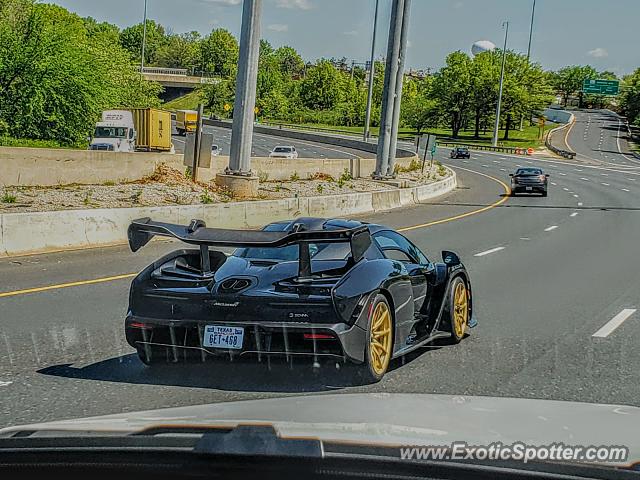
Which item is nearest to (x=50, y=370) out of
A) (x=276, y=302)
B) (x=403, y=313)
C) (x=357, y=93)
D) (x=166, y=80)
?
(x=276, y=302)

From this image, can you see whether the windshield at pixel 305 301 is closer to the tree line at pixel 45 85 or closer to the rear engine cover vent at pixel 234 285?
the rear engine cover vent at pixel 234 285

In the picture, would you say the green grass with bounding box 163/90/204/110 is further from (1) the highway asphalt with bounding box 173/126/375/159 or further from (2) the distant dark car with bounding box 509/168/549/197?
(2) the distant dark car with bounding box 509/168/549/197

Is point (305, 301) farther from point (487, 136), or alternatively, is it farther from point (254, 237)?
point (487, 136)

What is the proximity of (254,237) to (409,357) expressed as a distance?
226 centimetres

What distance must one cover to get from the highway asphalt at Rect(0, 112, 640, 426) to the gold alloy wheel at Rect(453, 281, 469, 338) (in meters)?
0.18

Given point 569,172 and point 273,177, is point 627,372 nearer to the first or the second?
point 273,177

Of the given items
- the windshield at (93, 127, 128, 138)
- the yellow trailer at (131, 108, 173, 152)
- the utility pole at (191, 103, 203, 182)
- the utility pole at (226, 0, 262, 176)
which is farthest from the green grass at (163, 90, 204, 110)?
the utility pole at (191, 103, 203, 182)

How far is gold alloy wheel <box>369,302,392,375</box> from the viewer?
733 centimetres

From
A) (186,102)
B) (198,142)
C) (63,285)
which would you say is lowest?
(63,285)

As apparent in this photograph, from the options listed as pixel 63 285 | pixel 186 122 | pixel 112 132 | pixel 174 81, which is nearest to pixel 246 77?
pixel 63 285

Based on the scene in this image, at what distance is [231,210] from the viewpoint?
21.2 m

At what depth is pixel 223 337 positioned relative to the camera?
7.21m

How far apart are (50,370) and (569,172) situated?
69.2 meters

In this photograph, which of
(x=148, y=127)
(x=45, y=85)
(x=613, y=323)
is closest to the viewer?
(x=613, y=323)
